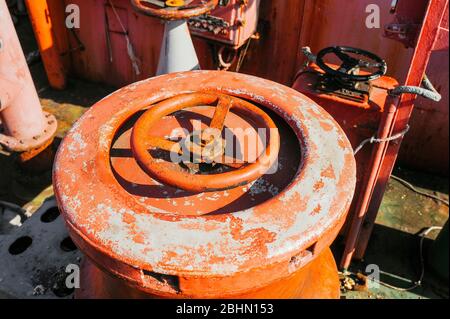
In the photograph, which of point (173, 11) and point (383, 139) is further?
point (173, 11)

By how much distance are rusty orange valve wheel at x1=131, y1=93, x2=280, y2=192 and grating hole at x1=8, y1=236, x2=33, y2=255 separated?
1.33 m

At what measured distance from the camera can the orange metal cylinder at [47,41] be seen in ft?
13.6

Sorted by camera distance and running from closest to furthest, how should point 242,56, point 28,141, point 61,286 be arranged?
1. point 61,286
2. point 28,141
3. point 242,56

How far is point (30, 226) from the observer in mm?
2684

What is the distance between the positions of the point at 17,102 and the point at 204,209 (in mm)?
2369

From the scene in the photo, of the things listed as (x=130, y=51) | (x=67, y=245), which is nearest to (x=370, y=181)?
(x=67, y=245)

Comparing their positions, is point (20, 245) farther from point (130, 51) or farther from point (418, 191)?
point (418, 191)

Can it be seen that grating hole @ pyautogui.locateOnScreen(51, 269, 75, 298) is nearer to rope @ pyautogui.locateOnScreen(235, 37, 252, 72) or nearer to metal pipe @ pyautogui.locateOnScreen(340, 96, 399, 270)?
metal pipe @ pyautogui.locateOnScreen(340, 96, 399, 270)

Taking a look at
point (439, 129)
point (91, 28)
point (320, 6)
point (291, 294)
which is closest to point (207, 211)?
point (291, 294)

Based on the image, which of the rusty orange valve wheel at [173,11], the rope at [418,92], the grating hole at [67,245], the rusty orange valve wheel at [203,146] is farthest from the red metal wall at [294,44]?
the grating hole at [67,245]

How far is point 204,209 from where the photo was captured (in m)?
1.55

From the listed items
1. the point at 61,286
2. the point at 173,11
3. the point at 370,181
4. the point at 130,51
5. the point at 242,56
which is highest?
the point at 173,11

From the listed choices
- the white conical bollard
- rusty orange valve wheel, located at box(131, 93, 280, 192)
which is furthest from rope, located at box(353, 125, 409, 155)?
the white conical bollard

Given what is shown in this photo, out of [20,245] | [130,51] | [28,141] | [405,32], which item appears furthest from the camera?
[130,51]
